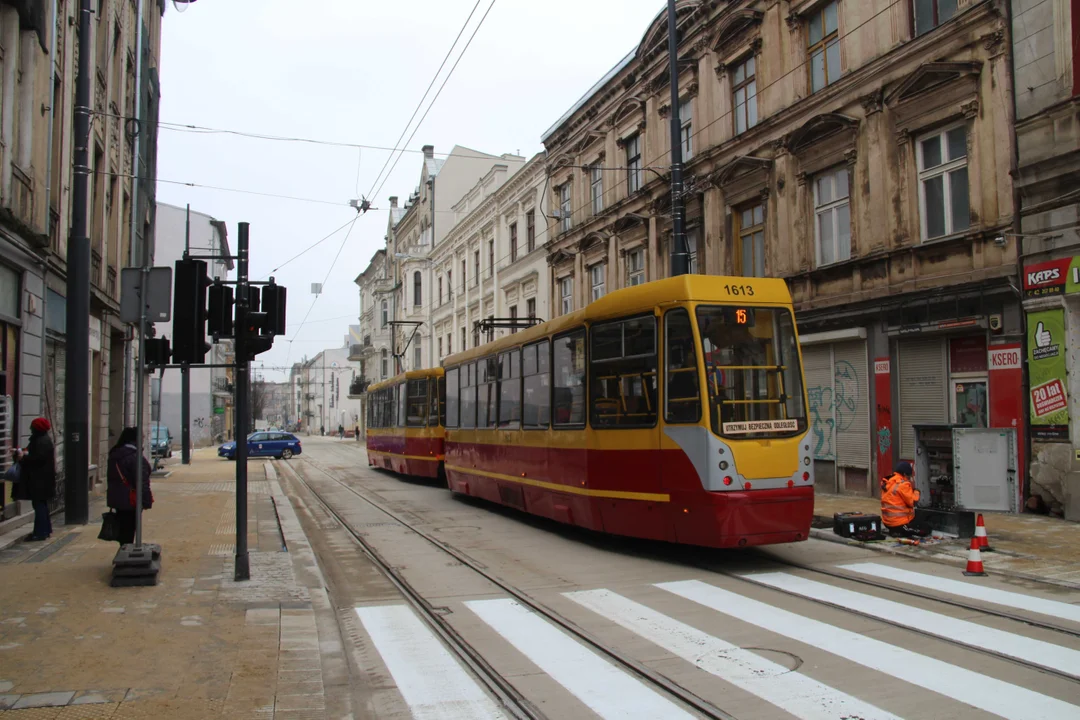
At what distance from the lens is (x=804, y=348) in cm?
1817

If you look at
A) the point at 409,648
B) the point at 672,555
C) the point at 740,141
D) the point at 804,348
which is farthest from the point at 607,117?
the point at 409,648

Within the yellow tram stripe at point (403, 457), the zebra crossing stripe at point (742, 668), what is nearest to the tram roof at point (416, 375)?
the yellow tram stripe at point (403, 457)

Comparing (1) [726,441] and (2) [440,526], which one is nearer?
(1) [726,441]

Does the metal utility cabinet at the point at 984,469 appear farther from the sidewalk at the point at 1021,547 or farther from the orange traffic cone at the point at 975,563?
the orange traffic cone at the point at 975,563

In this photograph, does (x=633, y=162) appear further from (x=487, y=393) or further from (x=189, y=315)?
(x=189, y=315)

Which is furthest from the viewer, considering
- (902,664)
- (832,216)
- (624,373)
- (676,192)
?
(832,216)

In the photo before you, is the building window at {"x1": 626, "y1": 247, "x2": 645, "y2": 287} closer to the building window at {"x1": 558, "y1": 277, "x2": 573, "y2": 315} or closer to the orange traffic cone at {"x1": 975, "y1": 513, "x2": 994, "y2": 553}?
the building window at {"x1": 558, "y1": 277, "x2": 573, "y2": 315}

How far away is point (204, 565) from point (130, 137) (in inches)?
648

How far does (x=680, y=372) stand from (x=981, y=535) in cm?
→ 395

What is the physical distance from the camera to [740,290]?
991cm

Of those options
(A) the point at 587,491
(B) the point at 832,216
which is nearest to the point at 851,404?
(B) the point at 832,216

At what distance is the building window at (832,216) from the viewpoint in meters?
17.2

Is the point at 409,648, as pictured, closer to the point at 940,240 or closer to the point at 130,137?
the point at 940,240

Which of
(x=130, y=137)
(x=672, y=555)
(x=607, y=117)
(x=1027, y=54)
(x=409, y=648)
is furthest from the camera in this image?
(x=607, y=117)
